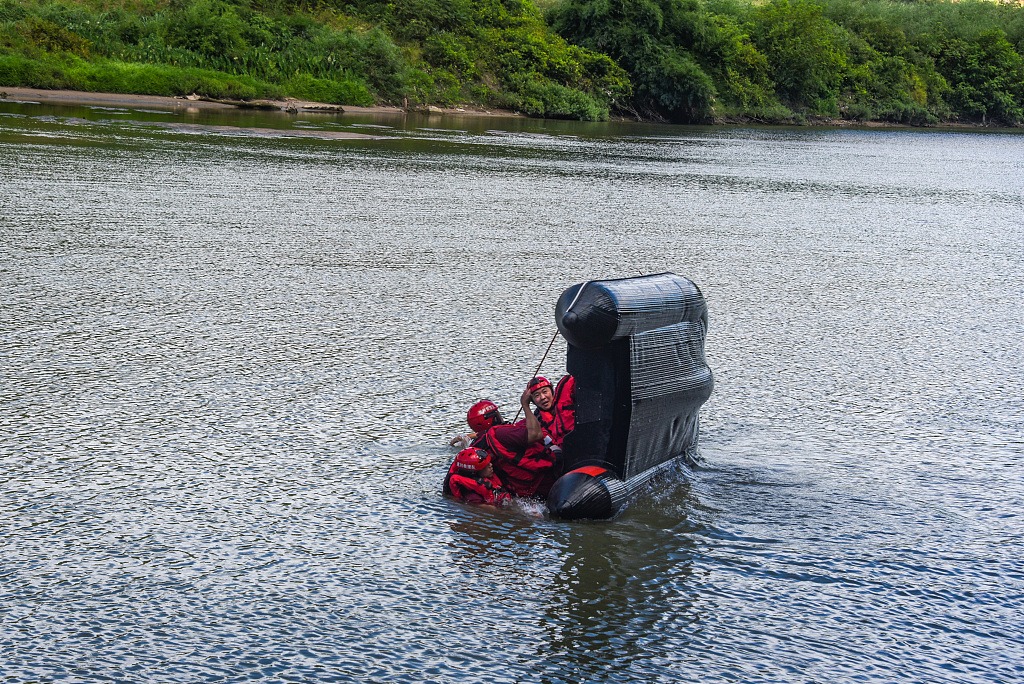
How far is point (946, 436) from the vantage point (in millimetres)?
8492

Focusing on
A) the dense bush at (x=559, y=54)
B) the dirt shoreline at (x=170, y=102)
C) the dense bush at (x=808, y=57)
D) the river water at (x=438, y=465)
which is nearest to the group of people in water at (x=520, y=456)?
the river water at (x=438, y=465)

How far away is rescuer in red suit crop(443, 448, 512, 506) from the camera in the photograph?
656 centimetres

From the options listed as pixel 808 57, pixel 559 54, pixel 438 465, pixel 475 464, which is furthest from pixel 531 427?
pixel 808 57

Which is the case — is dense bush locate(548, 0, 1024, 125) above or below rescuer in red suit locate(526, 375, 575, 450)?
above

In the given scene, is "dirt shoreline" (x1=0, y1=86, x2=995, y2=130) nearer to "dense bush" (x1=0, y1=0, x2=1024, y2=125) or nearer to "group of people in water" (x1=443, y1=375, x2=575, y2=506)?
"dense bush" (x1=0, y1=0, x2=1024, y2=125)

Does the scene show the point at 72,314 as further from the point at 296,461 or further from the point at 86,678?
the point at 86,678

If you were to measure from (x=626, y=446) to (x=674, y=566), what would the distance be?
75cm

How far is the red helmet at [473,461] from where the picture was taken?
6543mm

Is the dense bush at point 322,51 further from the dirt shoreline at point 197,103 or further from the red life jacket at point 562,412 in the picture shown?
the red life jacket at point 562,412

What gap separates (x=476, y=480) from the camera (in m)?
6.58

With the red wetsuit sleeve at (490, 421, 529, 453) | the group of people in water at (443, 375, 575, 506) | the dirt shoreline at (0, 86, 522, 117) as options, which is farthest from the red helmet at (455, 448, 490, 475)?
the dirt shoreline at (0, 86, 522, 117)

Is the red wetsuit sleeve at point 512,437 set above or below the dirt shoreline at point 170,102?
below

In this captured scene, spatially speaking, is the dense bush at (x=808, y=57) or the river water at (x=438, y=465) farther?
the dense bush at (x=808, y=57)

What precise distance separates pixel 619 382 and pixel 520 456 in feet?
2.31
